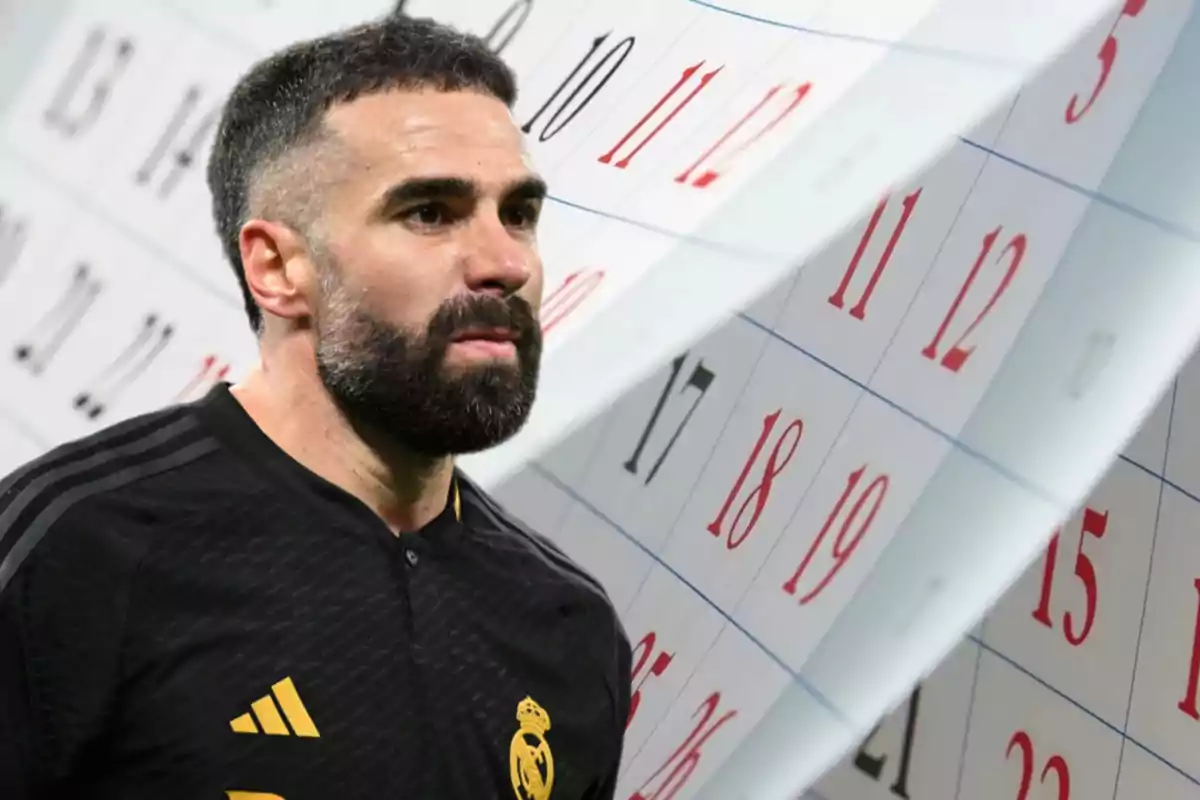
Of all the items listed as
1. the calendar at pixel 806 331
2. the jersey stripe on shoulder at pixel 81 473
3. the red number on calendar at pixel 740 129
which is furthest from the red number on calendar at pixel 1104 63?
the jersey stripe on shoulder at pixel 81 473

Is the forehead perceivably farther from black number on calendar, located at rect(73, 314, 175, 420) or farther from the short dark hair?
black number on calendar, located at rect(73, 314, 175, 420)

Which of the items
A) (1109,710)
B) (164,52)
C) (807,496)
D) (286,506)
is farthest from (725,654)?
(164,52)

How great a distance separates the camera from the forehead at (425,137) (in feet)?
1.45

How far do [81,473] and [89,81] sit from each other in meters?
0.33

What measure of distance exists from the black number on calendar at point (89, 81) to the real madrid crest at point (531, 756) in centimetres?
41

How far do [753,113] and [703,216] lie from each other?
61 mm

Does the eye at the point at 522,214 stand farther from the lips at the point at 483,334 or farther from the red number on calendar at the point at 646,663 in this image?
the red number on calendar at the point at 646,663

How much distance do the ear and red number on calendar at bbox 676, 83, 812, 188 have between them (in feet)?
0.88

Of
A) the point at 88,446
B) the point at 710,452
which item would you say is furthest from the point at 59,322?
the point at 710,452

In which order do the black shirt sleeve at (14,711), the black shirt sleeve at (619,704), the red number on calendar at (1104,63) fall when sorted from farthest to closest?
the red number on calendar at (1104,63) < the black shirt sleeve at (619,704) < the black shirt sleeve at (14,711)

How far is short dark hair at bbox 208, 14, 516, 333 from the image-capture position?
0.46 metres

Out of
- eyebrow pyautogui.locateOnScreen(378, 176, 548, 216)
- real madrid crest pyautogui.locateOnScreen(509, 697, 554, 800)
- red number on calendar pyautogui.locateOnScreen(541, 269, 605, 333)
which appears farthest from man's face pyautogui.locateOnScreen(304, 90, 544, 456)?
red number on calendar pyautogui.locateOnScreen(541, 269, 605, 333)

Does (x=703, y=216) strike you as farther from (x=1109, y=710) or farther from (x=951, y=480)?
(x=1109, y=710)

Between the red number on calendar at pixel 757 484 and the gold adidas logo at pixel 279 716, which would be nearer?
the gold adidas logo at pixel 279 716
